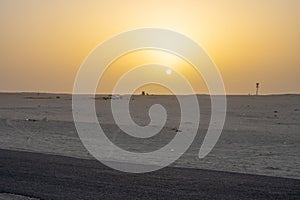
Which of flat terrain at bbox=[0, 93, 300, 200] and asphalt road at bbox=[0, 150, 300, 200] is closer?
asphalt road at bbox=[0, 150, 300, 200]

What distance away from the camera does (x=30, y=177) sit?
1188 cm

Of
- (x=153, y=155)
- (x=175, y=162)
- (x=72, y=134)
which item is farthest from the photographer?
(x=72, y=134)

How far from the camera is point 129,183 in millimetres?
11203

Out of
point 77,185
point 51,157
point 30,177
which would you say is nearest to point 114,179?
point 77,185

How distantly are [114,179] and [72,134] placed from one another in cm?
1624

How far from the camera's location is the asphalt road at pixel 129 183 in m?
10.0

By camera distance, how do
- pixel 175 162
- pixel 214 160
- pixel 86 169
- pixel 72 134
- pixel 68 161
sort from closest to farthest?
pixel 86 169 < pixel 68 161 < pixel 175 162 < pixel 214 160 < pixel 72 134

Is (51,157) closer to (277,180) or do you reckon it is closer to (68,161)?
(68,161)

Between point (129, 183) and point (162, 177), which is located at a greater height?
point (162, 177)

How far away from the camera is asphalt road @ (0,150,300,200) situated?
32.8 feet

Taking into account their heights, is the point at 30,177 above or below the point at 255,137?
below

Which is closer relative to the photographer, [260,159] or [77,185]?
[77,185]

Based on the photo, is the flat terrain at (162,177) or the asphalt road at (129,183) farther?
the flat terrain at (162,177)

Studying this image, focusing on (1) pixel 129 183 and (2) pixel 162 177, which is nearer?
(1) pixel 129 183
